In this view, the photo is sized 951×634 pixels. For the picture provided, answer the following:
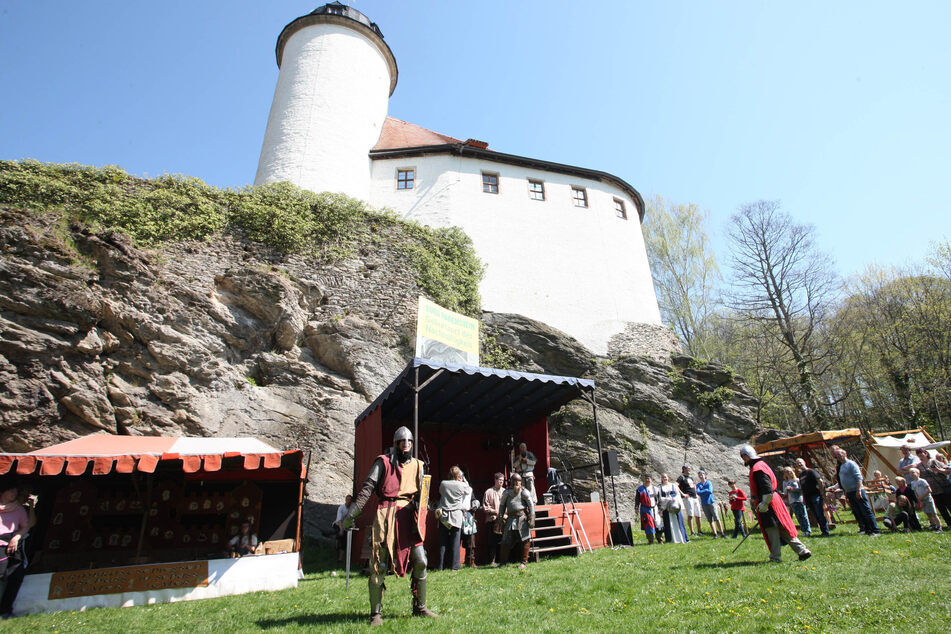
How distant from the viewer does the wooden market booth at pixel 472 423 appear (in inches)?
375

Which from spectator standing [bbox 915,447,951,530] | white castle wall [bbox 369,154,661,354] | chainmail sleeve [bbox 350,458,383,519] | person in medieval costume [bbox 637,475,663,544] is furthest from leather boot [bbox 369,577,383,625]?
white castle wall [bbox 369,154,661,354]

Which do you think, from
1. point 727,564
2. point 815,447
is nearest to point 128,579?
point 727,564

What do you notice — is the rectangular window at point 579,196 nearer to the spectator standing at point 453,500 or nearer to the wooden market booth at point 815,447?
the wooden market booth at point 815,447

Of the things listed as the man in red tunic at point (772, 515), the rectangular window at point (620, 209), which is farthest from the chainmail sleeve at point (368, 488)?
the rectangular window at point (620, 209)

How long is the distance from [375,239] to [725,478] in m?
13.8

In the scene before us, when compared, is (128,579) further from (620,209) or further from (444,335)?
(620,209)

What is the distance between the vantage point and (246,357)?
45.0 ft

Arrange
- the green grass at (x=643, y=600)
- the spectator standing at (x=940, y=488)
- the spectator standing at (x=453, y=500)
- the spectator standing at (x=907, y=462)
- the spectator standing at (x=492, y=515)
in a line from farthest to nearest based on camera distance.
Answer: the spectator standing at (x=907, y=462) < the spectator standing at (x=492, y=515) < the spectator standing at (x=940, y=488) < the spectator standing at (x=453, y=500) < the green grass at (x=643, y=600)

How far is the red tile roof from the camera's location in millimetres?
23953

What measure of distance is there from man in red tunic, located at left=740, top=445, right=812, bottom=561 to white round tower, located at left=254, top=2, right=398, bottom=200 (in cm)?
1792

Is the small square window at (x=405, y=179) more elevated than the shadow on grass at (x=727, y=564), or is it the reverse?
the small square window at (x=405, y=179)

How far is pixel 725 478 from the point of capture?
53.7ft

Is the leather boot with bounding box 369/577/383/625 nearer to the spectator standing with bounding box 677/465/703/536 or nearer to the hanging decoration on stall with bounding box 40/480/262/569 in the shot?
the hanging decoration on stall with bounding box 40/480/262/569

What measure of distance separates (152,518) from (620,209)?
2174 centimetres
